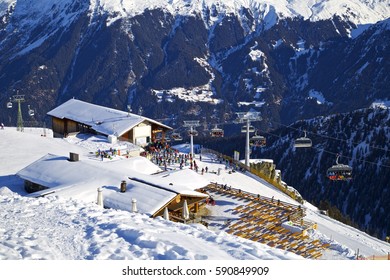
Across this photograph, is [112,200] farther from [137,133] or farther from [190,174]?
[137,133]

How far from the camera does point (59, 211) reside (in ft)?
71.4

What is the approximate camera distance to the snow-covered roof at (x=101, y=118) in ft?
208

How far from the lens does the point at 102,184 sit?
33.2m

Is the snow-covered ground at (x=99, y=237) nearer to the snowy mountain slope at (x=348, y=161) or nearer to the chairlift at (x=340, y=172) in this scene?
the chairlift at (x=340, y=172)

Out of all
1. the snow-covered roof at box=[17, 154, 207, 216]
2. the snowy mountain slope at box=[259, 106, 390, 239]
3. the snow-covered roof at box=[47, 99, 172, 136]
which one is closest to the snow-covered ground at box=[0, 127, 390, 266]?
the snow-covered roof at box=[17, 154, 207, 216]

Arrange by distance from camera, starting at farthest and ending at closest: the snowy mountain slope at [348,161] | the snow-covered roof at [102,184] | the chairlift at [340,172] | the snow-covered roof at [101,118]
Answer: the snowy mountain slope at [348,161]
the snow-covered roof at [101,118]
the chairlift at [340,172]
the snow-covered roof at [102,184]

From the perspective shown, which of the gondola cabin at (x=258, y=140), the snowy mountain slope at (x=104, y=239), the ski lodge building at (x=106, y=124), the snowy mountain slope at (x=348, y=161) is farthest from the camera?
the snowy mountain slope at (x=348, y=161)

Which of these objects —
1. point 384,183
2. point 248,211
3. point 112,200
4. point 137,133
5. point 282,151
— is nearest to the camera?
point 112,200

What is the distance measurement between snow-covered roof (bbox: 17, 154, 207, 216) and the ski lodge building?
2089 cm

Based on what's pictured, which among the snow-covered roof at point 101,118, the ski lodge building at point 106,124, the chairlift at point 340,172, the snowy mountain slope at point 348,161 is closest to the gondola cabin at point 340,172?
the chairlift at point 340,172

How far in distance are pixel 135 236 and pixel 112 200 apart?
12975 millimetres

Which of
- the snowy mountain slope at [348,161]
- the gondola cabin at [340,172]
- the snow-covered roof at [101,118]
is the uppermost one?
the snow-covered roof at [101,118]

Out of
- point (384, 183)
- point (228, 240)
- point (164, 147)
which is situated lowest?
point (384, 183)
